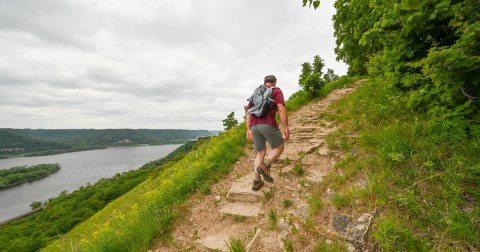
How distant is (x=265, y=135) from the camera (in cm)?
496

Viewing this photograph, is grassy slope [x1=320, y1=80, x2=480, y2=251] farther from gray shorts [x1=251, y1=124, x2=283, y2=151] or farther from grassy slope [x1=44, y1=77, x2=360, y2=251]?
grassy slope [x1=44, y1=77, x2=360, y2=251]

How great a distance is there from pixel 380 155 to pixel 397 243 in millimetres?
1800

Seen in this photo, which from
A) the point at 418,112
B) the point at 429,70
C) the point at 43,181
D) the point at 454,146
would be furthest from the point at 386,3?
the point at 43,181

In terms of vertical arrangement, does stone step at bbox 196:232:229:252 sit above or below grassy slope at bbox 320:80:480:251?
below

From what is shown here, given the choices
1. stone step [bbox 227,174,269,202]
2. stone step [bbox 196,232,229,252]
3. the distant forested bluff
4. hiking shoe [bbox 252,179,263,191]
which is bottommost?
the distant forested bluff

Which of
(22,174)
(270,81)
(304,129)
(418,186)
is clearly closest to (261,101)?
(270,81)

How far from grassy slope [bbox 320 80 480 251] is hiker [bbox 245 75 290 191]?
4.54ft

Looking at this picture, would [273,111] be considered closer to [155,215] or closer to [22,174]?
[155,215]

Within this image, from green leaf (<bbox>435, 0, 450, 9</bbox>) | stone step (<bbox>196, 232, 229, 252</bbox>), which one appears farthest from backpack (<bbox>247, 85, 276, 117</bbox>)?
green leaf (<bbox>435, 0, 450, 9</bbox>)

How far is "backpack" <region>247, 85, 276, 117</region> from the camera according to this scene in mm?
4836

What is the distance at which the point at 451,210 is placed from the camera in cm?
289

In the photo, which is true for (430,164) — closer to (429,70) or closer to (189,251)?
(429,70)

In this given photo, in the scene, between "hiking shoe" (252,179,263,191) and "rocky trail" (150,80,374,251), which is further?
"hiking shoe" (252,179,263,191)

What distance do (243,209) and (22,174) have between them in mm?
178062
